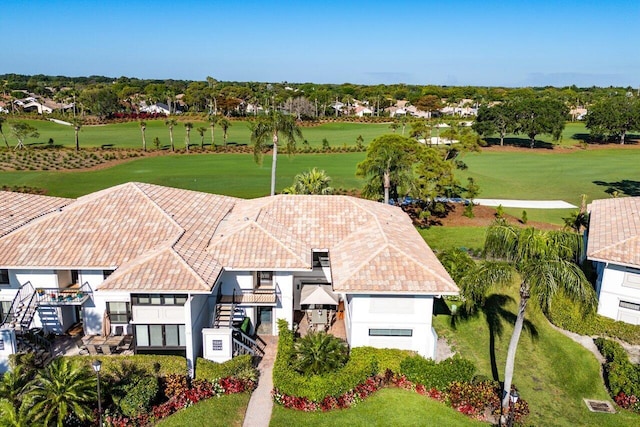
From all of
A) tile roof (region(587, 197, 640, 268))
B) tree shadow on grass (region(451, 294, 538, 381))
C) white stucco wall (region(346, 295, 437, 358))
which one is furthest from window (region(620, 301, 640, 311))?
white stucco wall (region(346, 295, 437, 358))

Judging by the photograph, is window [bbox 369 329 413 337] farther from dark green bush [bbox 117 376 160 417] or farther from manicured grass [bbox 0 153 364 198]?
manicured grass [bbox 0 153 364 198]

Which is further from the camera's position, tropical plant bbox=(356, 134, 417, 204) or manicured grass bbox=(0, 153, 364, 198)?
manicured grass bbox=(0, 153, 364, 198)

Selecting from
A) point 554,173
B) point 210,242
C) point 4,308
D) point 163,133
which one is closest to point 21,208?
point 4,308

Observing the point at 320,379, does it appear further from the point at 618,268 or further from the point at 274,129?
the point at 274,129

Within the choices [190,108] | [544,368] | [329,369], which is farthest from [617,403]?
[190,108]

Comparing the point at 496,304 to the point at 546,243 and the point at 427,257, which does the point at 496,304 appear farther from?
the point at 546,243
